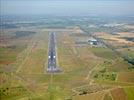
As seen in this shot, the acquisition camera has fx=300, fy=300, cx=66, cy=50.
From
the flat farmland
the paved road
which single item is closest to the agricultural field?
the flat farmland

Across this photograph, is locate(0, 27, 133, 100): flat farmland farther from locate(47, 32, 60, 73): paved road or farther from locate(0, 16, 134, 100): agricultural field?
locate(47, 32, 60, 73): paved road

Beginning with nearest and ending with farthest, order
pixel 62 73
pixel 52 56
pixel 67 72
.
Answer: pixel 62 73 < pixel 67 72 < pixel 52 56

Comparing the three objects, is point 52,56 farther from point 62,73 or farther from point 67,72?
point 62,73

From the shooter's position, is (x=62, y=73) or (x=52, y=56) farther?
(x=52, y=56)

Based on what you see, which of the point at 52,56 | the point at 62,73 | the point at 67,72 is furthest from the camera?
the point at 52,56

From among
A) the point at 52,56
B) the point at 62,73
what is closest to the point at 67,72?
→ the point at 62,73

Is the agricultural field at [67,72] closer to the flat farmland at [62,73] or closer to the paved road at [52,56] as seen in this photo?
the flat farmland at [62,73]

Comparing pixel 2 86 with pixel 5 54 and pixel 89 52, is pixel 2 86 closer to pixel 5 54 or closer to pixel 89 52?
pixel 5 54

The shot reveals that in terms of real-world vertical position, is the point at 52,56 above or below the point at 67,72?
above

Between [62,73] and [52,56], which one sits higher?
[52,56]

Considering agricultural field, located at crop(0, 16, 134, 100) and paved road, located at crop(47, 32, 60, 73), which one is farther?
paved road, located at crop(47, 32, 60, 73)

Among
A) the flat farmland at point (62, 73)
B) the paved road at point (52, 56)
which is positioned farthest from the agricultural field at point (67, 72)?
the paved road at point (52, 56)
